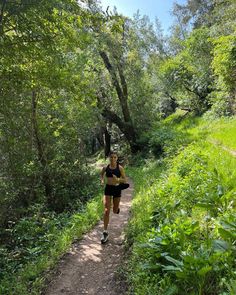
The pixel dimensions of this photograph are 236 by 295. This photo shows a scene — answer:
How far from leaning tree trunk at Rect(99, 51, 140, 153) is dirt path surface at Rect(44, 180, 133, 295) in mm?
12791

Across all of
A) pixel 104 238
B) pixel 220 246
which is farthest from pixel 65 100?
pixel 220 246

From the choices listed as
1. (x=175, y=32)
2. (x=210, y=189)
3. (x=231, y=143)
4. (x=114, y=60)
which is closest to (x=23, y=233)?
(x=210, y=189)

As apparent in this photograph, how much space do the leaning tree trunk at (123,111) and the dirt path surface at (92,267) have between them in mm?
12791

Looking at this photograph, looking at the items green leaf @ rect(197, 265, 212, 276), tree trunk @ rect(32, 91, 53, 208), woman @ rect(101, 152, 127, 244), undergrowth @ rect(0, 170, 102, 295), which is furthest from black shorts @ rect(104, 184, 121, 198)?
tree trunk @ rect(32, 91, 53, 208)

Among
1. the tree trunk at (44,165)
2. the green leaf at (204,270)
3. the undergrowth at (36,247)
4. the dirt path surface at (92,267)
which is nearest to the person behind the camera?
the green leaf at (204,270)

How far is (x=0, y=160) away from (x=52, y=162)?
237 cm

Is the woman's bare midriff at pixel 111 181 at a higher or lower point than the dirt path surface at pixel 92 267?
higher

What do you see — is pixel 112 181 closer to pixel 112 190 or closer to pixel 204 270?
pixel 112 190

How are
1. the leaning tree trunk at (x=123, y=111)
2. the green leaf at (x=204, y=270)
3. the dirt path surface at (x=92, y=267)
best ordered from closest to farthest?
the green leaf at (x=204, y=270)
the dirt path surface at (x=92, y=267)
the leaning tree trunk at (x=123, y=111)

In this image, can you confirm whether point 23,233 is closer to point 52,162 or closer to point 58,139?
point 52,162

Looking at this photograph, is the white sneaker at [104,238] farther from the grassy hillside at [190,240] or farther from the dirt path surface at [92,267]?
the grassy hillside at [190,240]

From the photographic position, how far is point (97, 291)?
505 centimetres

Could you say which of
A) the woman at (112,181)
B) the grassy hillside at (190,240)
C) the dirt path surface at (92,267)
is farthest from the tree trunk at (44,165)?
the grassy hillside at (190,240)

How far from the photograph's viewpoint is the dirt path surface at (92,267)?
5117 millimetres
